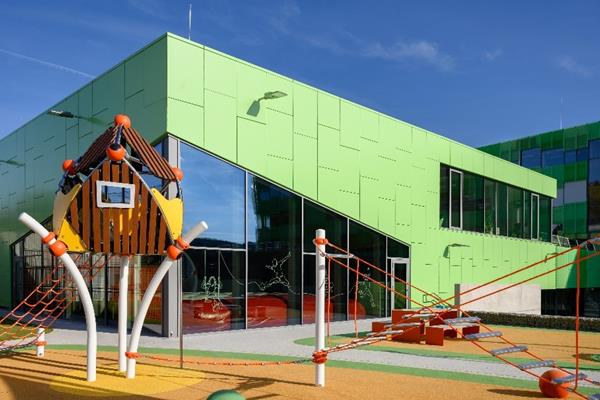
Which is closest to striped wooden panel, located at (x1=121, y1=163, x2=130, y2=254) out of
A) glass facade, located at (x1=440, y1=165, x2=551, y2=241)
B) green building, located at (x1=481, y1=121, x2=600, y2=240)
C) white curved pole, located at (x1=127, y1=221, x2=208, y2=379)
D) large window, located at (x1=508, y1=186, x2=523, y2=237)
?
white curved pole, located at (x1=127, y1=221, x2=208, y2=379)

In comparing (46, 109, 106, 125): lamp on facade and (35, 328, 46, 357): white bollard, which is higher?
(46, 109, 106, 125): lamp on facade

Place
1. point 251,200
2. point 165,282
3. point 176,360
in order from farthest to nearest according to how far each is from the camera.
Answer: point 251,200, point 165,282, point 176,360

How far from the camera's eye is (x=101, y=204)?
930cm

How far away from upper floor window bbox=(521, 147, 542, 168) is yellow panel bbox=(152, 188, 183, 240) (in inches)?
1714

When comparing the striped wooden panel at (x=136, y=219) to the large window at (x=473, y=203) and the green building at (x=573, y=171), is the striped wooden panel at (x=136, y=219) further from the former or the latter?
the green building at (x=573, y=171)

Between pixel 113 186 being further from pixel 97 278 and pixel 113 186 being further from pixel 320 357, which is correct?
pixel 97 278

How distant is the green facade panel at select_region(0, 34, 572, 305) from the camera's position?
15.4m

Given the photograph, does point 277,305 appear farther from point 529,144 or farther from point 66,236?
point 529,144

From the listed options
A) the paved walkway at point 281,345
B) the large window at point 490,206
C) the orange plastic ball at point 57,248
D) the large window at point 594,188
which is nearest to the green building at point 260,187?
the large window at point 490,206

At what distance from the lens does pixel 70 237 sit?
370 inches

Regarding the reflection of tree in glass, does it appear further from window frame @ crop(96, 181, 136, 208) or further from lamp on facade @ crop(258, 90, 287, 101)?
window frame @ crop(96, 181, 136, 208)

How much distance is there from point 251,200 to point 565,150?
37.0m

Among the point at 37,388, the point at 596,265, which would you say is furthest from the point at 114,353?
the point at 596,265

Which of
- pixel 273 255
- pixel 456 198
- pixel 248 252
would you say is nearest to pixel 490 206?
pixel 456 198
